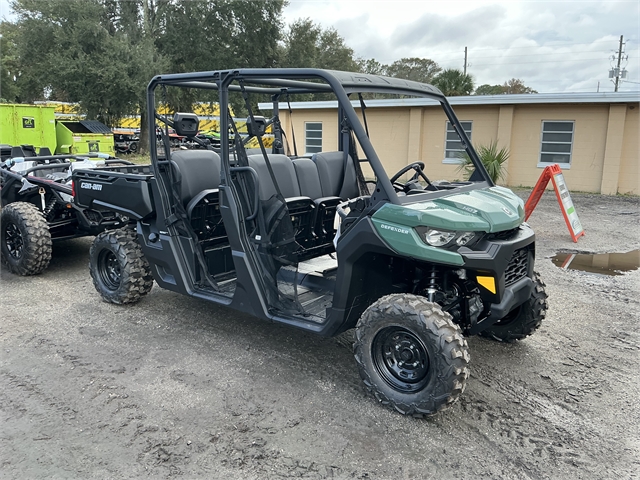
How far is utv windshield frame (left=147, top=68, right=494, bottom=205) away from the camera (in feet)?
11.6

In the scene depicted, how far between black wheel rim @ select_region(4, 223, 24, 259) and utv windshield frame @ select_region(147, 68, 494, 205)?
2.74 metres

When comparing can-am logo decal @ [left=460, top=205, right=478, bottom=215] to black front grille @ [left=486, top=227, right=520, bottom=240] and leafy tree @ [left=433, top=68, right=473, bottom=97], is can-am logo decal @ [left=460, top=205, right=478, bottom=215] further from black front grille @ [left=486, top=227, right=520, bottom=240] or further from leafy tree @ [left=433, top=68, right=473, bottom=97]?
leafy tree @ [left=433, top=68, right=473, bottom=97]

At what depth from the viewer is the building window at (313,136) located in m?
19.4

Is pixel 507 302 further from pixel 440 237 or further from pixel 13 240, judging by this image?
pixel 13 240

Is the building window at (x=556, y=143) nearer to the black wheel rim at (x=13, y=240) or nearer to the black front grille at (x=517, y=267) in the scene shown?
the black front grille at (x=517, y=267)

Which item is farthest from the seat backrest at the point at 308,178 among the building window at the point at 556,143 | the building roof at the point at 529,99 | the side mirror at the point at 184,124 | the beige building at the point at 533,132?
the building window at the point at 556,143

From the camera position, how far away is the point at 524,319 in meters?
4.41

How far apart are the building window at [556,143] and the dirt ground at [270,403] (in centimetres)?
1125

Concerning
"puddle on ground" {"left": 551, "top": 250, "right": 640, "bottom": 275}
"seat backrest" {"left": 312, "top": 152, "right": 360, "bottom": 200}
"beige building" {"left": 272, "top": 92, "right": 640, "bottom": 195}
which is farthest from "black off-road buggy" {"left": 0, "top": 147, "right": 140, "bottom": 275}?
"beige building" {"left": 272, "top": 92, "right": 640, "bottom": 195}

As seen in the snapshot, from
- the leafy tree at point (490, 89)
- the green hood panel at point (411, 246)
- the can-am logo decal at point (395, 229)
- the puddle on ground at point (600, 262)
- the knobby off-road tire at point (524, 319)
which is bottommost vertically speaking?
the puddle on ground at point (600, 262)

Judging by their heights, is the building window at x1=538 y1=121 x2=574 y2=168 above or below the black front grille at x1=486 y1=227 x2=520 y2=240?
above

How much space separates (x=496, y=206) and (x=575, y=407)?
145 cm

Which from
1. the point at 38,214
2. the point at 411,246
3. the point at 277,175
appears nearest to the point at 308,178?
the point at 277,175

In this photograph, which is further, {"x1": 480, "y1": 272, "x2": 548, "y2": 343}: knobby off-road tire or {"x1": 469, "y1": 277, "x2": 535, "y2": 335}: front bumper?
{"x1": 480, "y1": 272, "x2": 548, "y2": 343}: knobby off-road tire
